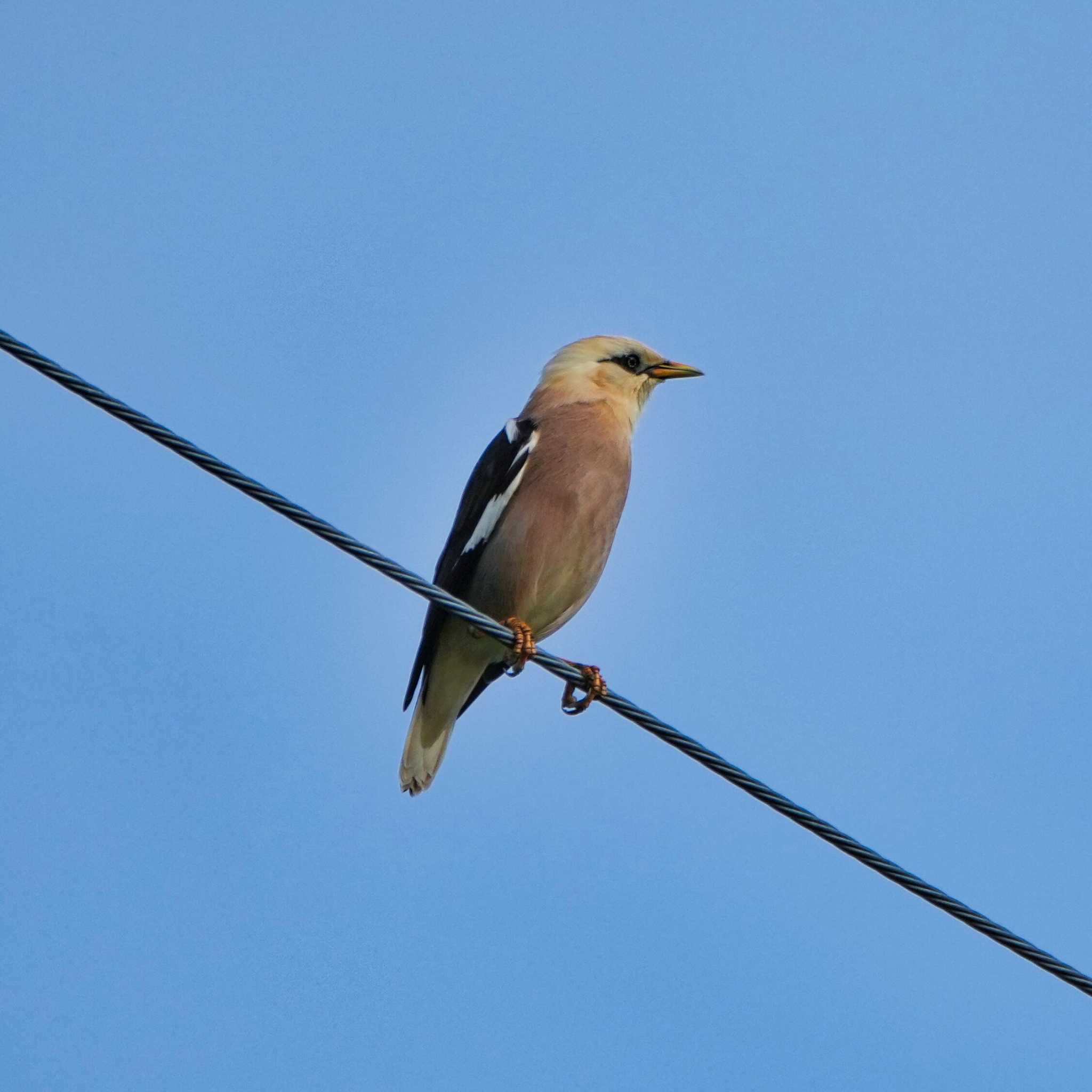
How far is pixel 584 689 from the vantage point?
578 cm

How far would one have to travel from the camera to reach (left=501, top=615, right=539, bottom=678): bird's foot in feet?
18.3

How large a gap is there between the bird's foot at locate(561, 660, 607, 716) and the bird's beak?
189 centimetres

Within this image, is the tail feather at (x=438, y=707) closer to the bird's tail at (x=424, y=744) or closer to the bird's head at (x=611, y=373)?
the bird's tail at (x=424, y=744)

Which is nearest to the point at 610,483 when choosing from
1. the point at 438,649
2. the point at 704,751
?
the point at 438,649

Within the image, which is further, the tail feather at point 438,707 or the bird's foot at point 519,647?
the tail feather at point 438,707

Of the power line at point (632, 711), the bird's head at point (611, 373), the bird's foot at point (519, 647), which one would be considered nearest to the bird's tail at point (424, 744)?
the bird's foot at point (519, 647)

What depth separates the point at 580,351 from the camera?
7.55 metres

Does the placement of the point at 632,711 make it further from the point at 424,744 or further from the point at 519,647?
the point at 424,744

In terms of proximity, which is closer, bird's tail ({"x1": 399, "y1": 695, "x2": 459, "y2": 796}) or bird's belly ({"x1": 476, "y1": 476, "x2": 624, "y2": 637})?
bird's belly ({"x1": 476, "y1": 476, "x2": 624, "y2": 637})

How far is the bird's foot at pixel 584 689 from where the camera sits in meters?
5.81

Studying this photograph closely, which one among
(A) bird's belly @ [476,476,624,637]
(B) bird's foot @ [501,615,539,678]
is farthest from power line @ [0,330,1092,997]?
(A) bird's belly @ [476,476,624,637]

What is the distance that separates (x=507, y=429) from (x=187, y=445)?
3382 millimetres

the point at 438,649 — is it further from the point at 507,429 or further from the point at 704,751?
the point at 704,751

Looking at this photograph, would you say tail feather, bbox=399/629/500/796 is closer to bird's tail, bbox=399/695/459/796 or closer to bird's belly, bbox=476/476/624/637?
bird's tail, bbox=399/695/459/796
